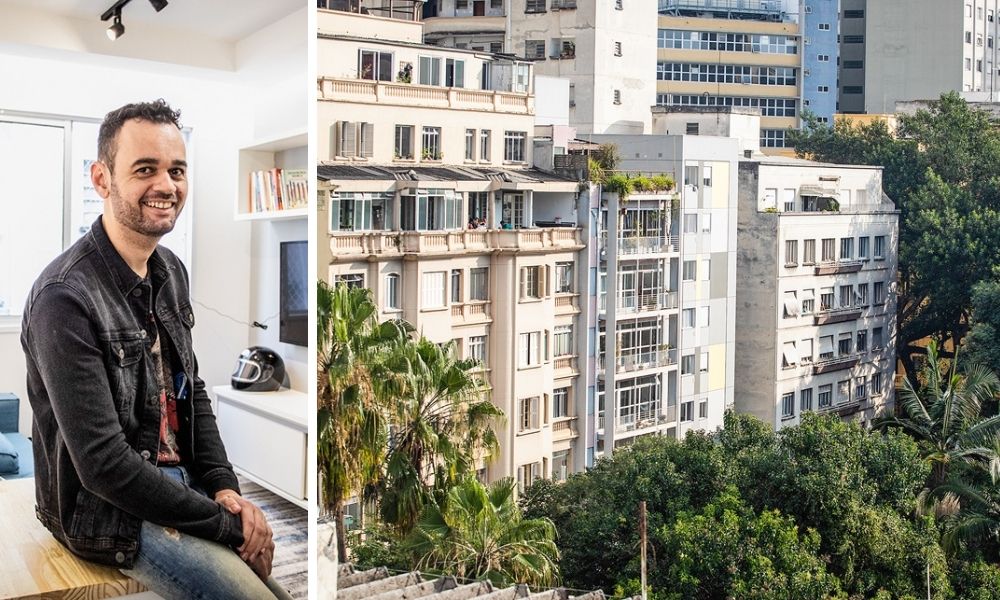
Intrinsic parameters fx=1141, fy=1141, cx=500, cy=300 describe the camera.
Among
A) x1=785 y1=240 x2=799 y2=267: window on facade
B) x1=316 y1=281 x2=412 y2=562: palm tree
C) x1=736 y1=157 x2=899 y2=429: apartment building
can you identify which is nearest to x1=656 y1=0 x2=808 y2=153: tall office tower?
x1=736 y1=157 x2=899 y2=429: apartment building

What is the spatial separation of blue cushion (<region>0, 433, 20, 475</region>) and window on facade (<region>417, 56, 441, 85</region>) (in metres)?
2.17

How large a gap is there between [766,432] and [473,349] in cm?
167

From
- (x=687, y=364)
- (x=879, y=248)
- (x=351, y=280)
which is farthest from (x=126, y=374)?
(x=879, y=248)

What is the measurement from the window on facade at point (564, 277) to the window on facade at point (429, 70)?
0.83 metres

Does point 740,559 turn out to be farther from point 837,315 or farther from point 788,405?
point 837,315

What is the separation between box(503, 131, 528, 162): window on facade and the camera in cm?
405

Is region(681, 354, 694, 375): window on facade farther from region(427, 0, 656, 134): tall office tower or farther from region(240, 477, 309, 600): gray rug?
region(240, 477, 309, 600): gray rug

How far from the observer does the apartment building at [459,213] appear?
366 centimetres

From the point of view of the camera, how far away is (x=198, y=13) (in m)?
2.37

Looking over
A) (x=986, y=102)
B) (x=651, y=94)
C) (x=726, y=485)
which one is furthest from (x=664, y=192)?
(x=986, y=102)

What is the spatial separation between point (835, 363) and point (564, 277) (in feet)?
5.83

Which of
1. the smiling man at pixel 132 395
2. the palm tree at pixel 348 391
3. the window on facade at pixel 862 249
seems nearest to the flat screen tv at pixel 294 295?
the smiling man at pixel 132 395

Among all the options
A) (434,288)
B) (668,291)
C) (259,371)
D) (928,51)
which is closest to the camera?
(259,371)

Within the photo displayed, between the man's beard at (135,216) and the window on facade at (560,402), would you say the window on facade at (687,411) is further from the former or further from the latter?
the man's beard at (135,216)
